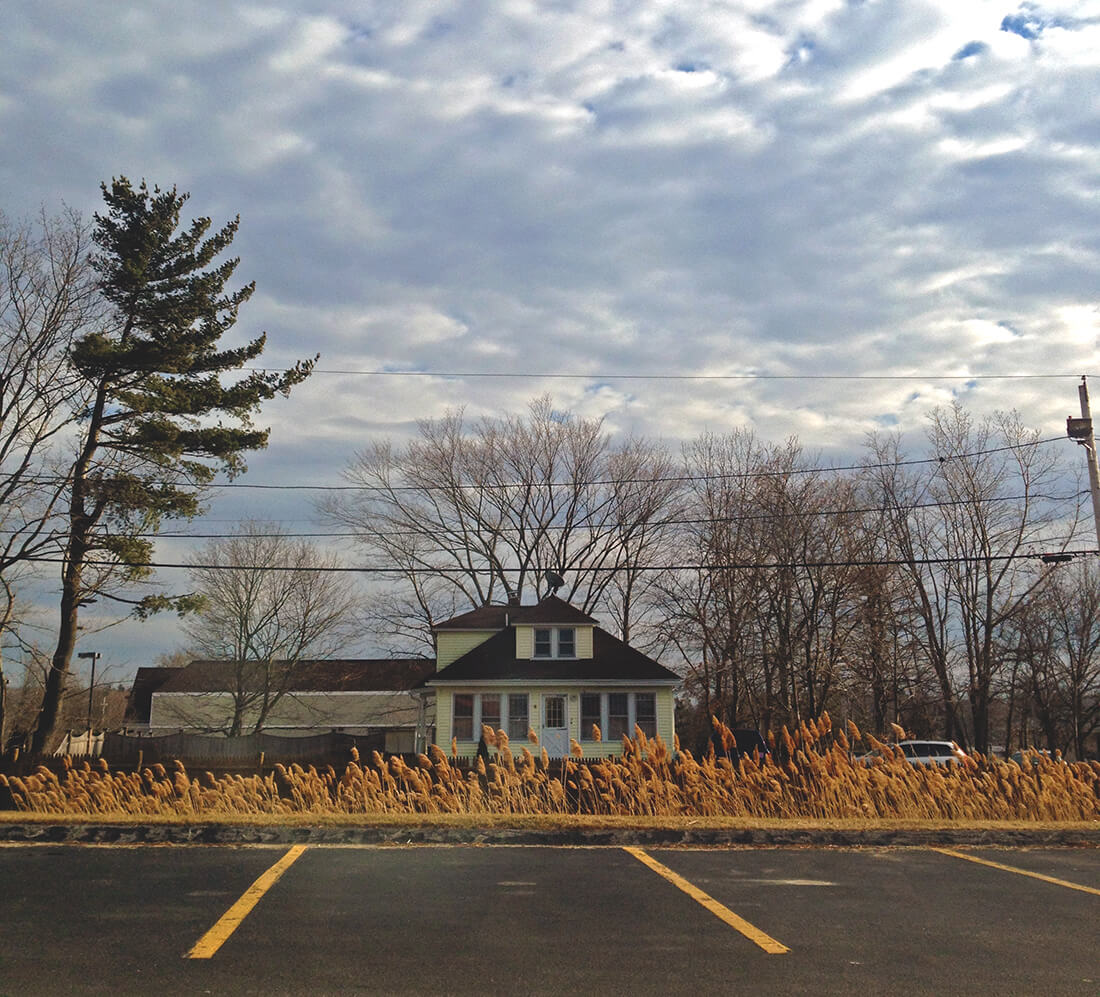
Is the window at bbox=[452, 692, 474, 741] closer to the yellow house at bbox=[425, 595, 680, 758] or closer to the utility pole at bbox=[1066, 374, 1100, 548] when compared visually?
the yellow house at bbox=[425, 595, 680, 758]

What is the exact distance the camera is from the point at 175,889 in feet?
25.4

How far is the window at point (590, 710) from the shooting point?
3479cm

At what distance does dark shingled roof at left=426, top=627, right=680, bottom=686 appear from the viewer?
113 feet

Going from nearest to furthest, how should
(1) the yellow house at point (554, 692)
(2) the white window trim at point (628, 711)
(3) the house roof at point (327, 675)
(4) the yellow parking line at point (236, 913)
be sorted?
1. (4) the yellow parking line at point (236, 913)
2. (1) the yellow house at point (554, 692)
3. (2) the white window trim at point (628, 711)
4. (3) the house roof at point (327, 675)

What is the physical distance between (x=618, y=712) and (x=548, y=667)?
9.58 feet

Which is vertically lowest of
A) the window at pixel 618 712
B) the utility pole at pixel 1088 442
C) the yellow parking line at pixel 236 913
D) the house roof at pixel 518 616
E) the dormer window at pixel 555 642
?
the yellow parking line at pixel 236 913

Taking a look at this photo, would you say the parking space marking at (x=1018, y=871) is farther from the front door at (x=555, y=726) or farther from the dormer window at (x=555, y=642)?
the dormer window at (x=555, y=642)

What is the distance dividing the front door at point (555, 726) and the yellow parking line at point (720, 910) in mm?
24639

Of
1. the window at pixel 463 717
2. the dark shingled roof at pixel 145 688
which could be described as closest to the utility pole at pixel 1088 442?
the window at pixel 463 717

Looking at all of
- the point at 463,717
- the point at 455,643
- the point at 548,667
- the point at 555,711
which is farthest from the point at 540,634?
the point at 463,717

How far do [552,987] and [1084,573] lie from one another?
52771 millimetres

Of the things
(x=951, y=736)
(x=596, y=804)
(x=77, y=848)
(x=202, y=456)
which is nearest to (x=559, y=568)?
(x=951, y=736)

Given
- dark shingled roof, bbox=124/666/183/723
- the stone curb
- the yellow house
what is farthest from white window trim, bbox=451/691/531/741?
dark shingled roof, bbox=124/666/183/723

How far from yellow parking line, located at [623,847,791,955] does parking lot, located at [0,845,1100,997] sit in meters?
0.03
